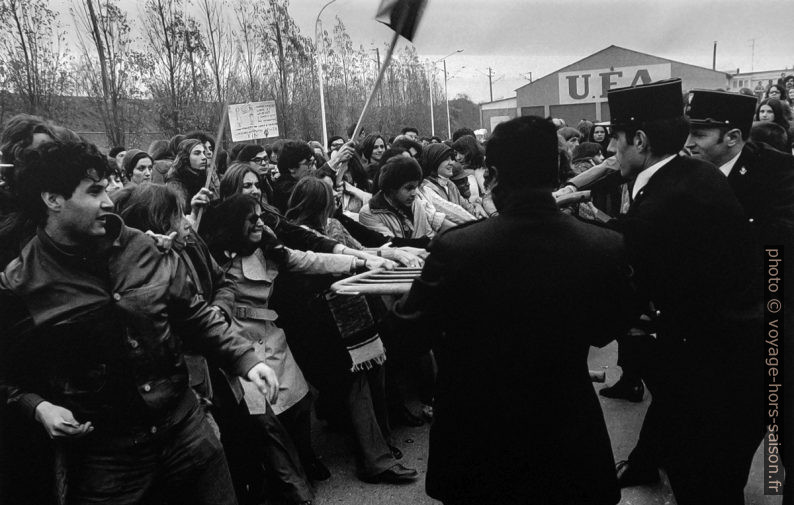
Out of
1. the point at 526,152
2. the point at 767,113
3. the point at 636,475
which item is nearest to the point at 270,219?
the point at 526,152

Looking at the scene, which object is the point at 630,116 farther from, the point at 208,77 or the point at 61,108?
the point at 208,77

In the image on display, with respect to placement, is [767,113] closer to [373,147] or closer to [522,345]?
[373,147]

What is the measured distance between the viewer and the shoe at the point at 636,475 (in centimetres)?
397

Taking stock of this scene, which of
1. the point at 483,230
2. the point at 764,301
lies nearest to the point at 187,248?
the point at 483,230

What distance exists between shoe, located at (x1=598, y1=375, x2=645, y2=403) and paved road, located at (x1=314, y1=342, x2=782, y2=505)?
7 centimetres

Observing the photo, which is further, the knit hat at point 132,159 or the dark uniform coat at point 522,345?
the knit hat at point 132,159

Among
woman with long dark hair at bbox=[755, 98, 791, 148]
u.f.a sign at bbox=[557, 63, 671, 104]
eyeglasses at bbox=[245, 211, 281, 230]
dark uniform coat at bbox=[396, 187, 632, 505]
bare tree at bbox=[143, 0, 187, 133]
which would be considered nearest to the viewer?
dark uniform coat at bbox=[396, 187, 632, 505]

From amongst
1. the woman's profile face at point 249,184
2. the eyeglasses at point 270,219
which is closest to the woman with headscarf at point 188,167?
the woman's profile face at point 249,184

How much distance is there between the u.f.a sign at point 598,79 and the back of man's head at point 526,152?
38697 millimetres

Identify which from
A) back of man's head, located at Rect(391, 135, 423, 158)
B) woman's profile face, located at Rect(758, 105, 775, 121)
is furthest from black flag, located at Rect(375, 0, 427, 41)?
→ woman's profile face, located at Rect(758, 105, 775, 121)

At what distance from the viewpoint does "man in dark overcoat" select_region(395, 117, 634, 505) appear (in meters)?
2.02

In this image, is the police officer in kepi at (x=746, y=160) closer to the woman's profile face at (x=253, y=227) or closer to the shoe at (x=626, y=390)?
the shoe at (x=626, y=390)

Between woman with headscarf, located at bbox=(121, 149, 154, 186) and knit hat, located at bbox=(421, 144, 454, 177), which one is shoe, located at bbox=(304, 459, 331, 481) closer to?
knit hat, located at bbox=(421, 144, 454, 177)

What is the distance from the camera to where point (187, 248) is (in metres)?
3.28
